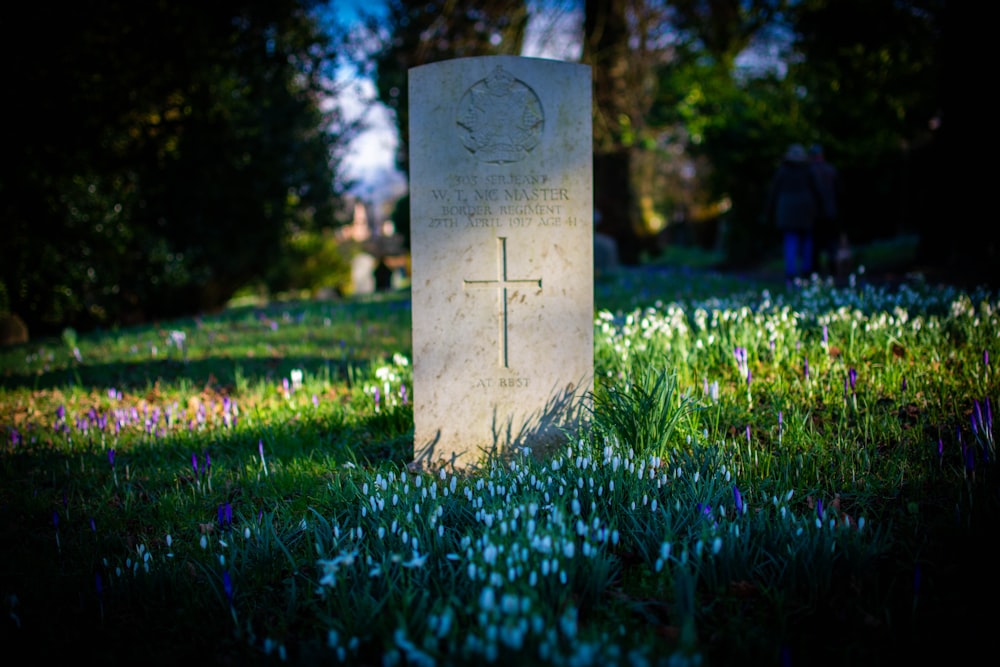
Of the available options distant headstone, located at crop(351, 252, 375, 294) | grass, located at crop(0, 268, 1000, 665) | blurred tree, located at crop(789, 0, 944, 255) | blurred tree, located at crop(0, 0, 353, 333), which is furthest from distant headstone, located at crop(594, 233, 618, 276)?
distant headstone, located at crop(351, 252, 375, 294)

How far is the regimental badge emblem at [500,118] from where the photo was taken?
371cm

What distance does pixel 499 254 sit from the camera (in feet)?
12.4

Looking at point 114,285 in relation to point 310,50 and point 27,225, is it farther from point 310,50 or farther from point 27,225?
point 310,50

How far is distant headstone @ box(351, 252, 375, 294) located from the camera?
83.1 feet

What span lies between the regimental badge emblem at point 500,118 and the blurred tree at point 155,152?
8826mm

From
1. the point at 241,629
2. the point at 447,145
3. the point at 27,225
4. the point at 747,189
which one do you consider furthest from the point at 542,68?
the point at 747,189

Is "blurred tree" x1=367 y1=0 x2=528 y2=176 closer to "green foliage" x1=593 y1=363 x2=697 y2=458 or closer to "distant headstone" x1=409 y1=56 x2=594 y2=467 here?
"distant headstone" x1=409 y1=56 x2=594 y2=467

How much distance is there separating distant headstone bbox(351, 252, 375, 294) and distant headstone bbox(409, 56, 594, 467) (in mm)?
22007

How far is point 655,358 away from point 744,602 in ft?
7.70

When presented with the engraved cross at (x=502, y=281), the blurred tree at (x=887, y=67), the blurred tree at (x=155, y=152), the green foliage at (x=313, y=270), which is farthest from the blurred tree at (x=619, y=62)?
the engraved cross at (x=502, y=281)

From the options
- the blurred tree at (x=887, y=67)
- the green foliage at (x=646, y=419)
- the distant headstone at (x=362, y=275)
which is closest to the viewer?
the green foliage at (x=646, y=419)

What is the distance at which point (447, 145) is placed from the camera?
12.3 ft

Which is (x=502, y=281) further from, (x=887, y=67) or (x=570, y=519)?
(x=887, y=67)

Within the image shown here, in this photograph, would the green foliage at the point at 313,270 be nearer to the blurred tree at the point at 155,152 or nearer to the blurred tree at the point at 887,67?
the blurred tree at the point at 155,152
